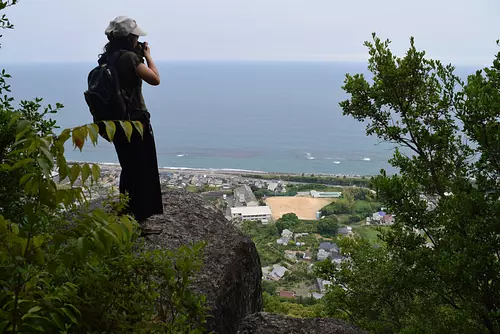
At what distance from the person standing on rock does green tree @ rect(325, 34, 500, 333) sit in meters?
3.24

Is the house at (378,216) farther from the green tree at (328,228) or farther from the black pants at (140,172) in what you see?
the black pants at (140,172)

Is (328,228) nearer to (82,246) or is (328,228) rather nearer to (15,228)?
(15,228)

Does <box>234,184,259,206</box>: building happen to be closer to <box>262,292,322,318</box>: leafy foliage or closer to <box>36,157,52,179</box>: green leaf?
<box>262,292,322,318</box>: leafy foliage

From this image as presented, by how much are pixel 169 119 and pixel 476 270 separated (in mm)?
34425

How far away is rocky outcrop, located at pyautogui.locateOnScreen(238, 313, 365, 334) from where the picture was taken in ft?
16.4

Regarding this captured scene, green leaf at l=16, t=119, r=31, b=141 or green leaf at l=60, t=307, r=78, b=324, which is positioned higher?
green leaf at l=16, t=119, r=31, b=141

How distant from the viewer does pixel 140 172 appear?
4.85 m

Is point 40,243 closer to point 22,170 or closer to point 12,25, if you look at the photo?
point 22,170

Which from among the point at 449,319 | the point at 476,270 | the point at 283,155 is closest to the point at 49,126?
the point at 476,270

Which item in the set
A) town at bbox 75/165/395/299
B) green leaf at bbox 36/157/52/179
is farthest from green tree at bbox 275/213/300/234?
green leaf at bbox 36/157/52/179

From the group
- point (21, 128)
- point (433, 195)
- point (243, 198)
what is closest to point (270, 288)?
point (243, 198)

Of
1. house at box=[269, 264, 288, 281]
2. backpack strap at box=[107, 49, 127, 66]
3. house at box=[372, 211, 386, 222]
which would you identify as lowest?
house at box=[269, 264, 288, 281]

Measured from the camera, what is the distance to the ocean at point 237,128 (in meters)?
25.2

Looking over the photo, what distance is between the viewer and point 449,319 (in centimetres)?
650
